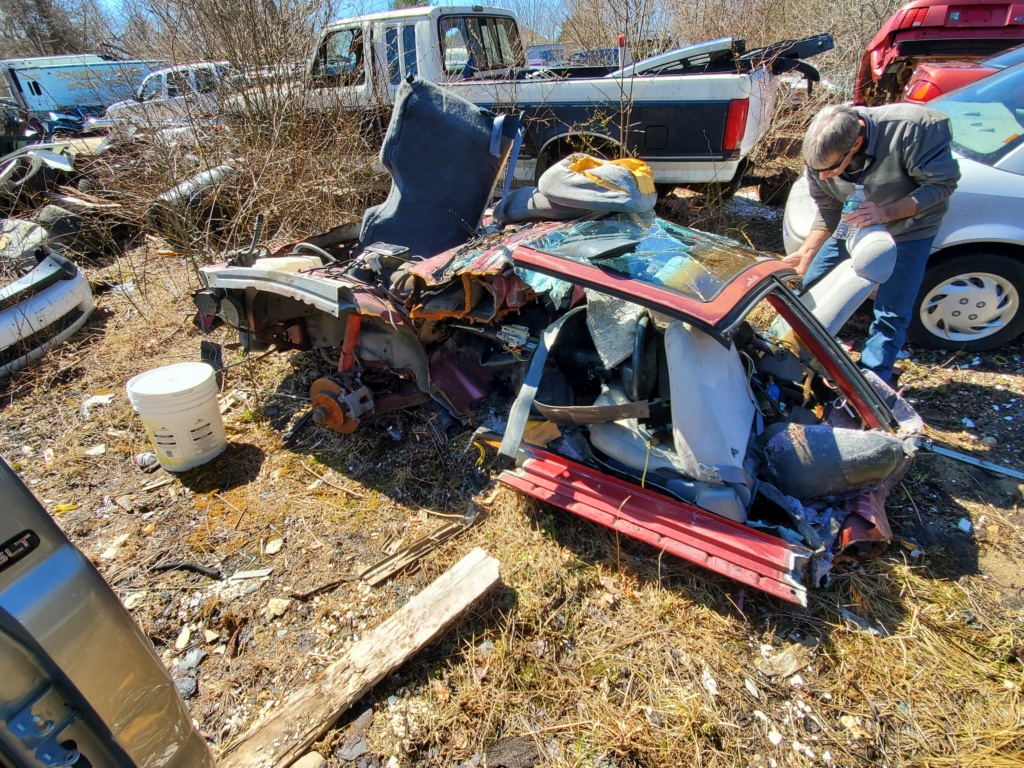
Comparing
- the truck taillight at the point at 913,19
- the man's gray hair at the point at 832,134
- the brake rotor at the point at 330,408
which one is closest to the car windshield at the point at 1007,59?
the truck taillight at the point at 913,19

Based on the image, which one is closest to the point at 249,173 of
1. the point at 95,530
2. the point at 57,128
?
the point at 95,530

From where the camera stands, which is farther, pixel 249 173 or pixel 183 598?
pixel 249 173

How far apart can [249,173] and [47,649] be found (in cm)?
543

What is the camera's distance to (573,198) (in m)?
2.96

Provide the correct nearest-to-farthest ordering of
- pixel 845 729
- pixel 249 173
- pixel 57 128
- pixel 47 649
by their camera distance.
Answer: pixel 47 649
pixel 845 729
pixel 249 173
pixel 57 128

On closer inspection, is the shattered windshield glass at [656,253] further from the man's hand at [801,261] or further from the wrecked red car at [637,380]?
the man's hand at [801,261]

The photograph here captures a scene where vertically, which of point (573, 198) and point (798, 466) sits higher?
point (573, 198)

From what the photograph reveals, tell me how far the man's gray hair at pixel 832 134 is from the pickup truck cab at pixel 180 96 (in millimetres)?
5634

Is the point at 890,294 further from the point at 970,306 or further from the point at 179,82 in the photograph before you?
the point at 179,82

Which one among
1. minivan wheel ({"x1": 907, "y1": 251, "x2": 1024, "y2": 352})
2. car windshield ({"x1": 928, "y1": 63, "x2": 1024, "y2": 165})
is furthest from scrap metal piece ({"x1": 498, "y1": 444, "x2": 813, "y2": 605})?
car windshield ({"x1": 928, "y1": 63, "x2": 1024, "y2": 165})

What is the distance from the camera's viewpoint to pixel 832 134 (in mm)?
2629

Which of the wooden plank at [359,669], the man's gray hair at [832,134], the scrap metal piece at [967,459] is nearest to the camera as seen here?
the wooden plank at [359,669]

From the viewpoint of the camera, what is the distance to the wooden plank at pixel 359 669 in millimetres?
1840

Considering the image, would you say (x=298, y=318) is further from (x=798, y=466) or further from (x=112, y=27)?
(x=112, y=27)
